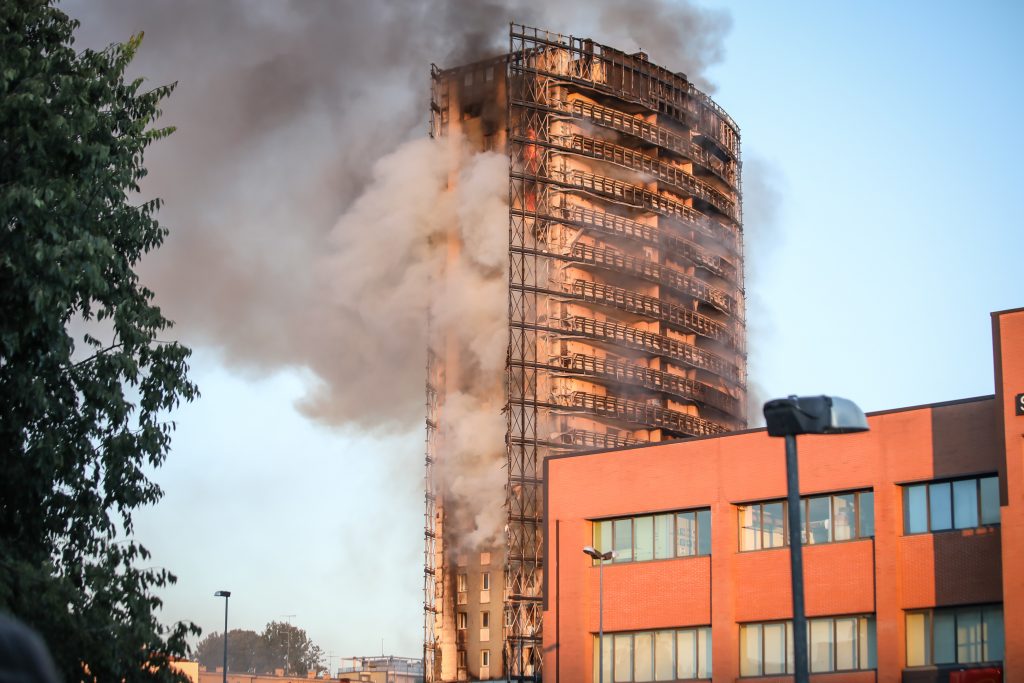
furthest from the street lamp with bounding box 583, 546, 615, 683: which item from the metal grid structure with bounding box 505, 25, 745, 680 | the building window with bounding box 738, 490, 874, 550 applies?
the metal grid structure with bounding box 505, 25, 745, 680

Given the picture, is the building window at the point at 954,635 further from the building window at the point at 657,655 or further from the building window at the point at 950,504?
the building window at the point at 657,655

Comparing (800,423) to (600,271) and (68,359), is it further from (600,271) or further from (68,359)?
(600,271)

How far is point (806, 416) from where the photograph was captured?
13422 millimetres

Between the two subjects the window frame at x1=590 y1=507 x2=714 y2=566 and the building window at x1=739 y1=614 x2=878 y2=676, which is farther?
the window frame at x1=590 y1=507 x2=714 y2=566

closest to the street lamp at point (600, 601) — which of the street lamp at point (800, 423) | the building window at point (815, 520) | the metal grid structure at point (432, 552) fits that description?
the building window at point (815, 520)

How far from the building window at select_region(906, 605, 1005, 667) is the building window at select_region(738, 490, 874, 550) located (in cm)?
328

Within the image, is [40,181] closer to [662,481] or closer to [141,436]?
[141,436]

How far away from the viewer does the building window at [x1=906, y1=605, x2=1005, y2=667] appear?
145 ft

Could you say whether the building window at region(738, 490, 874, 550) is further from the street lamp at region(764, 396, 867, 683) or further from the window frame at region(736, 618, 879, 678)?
the street lamp at region(764, 396, 867, 683)

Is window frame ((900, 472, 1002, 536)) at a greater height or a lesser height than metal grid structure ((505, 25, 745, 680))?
lesser

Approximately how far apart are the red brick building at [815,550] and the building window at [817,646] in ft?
0.19

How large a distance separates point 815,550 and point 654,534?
257 inches

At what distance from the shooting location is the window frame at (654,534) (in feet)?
167

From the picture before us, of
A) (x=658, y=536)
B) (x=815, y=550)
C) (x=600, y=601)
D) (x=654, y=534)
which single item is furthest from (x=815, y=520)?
(x=600, y=601)
